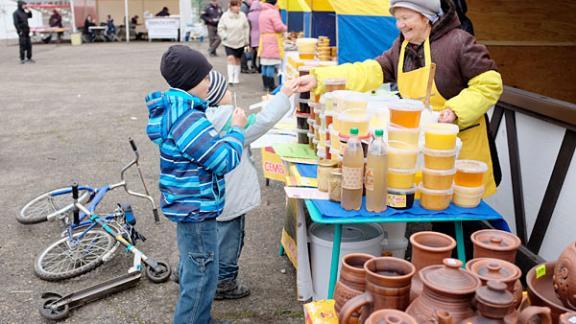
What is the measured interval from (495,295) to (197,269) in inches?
63.7

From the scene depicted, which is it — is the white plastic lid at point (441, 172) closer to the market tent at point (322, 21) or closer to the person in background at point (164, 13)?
the market tent at point (322, 21)

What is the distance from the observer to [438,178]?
104 inches

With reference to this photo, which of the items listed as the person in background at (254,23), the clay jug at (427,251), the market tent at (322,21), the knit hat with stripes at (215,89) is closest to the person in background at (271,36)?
the person in background at (254,23)

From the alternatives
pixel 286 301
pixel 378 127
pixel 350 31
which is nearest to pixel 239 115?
pixel 378 127

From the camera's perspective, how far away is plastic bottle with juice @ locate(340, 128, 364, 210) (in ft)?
8.50

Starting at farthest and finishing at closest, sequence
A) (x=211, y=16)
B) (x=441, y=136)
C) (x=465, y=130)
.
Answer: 1. (x=211, y=16)
2. (x=465, y=130)
3. (x=441, y=136)

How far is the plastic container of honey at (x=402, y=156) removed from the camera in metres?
2.62

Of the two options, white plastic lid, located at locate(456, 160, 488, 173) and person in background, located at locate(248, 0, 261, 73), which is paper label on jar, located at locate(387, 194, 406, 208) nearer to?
white plastic lid, located at locate(456, 160, 488, 173)

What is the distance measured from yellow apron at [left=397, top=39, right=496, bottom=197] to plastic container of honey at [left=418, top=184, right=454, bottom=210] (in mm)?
467

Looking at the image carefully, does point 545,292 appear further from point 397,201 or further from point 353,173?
point 353,173

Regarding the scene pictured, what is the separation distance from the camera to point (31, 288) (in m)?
3.71

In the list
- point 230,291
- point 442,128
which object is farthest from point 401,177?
point 230,291

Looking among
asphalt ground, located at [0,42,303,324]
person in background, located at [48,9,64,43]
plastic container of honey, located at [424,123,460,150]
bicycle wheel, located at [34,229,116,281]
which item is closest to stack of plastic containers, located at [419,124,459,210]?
plastic container of honey, located at [424,123,460,150]

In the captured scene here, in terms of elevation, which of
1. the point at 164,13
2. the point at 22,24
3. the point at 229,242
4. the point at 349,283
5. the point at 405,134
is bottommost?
the point at 229,242
